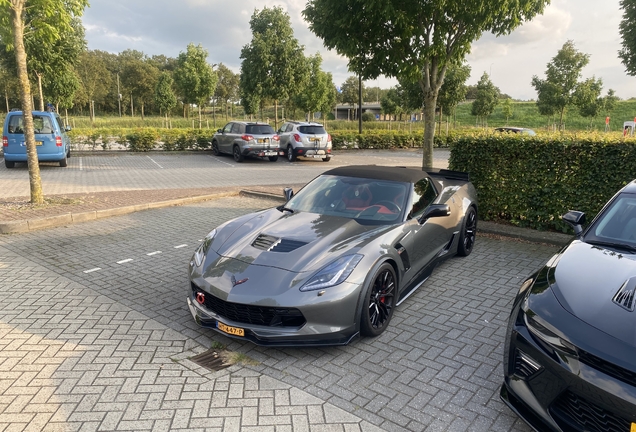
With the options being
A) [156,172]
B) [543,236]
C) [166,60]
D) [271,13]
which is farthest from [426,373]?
[166,60]

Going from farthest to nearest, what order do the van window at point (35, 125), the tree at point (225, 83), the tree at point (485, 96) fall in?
1. the tree at point (225, 83)
2. the tree at point (485, 96)
3. the van window at point (35, 125)

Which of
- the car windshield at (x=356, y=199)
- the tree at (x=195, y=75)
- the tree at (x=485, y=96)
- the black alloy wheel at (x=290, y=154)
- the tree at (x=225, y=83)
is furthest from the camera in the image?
the tree at (x=225, y=83)

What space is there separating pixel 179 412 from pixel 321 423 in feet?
3.16

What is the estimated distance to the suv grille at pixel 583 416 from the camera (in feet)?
7.36

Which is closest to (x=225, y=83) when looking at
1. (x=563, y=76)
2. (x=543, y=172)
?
(x=563, y=76)

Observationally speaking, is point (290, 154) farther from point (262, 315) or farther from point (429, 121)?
point (262, 315)

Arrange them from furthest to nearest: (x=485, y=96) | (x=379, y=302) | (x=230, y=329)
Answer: (x=485, y=96)
(x=379, y=302)
(x=230, y=329)

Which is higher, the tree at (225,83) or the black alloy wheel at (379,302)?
the tree at (225,83)

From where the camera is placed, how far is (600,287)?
115 inches

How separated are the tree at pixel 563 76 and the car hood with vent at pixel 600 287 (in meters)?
28.4

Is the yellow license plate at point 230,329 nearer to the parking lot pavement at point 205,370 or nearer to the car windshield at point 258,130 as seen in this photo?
the parking lot pavement at point 205,370


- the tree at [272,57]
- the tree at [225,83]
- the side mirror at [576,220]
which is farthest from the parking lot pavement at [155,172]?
the tree at [225,83]

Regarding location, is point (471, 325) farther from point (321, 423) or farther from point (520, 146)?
point (520, 146)

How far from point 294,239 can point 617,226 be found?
2.84 metres
